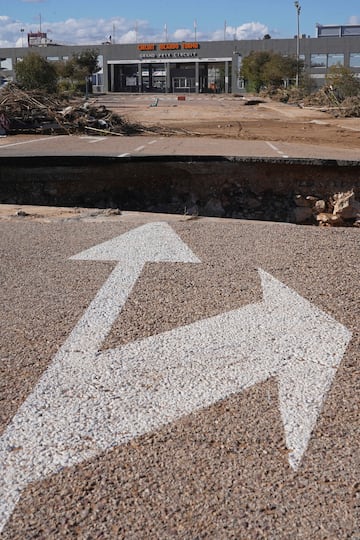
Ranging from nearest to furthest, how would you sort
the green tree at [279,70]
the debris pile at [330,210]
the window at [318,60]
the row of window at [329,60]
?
the debris pile at [330,210], the green tree at [279,70], the row of window at [329,60], the window at [318,60]

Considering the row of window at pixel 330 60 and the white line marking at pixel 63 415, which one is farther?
the row of window at pixel 330 60

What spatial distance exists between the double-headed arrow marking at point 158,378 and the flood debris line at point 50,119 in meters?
20.7

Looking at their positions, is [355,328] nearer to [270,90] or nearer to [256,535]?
[256,535]

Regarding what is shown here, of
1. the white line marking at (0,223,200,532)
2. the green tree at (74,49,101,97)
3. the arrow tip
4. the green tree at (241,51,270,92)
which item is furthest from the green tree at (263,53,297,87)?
the white line marking at (0,223,200,532)

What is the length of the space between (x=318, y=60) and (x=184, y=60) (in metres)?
20.2

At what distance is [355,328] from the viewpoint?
4.92 m

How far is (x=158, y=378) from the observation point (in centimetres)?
410

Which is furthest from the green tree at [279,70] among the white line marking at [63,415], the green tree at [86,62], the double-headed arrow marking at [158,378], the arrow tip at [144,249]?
the double-headed arrow marking at [158,378]

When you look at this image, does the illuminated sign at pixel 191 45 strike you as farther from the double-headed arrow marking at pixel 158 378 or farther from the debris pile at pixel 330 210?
the double-headed arrow marking at pixel 158 378

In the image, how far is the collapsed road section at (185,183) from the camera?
14641 millimetres

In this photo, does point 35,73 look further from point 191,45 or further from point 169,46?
point 169,46

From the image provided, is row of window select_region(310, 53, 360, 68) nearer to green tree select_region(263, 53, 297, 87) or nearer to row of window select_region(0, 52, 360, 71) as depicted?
row of window select_region(0, 52, 360, 71)

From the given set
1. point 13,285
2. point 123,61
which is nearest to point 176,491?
point 13,285

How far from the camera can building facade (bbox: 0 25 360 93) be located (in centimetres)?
9769
